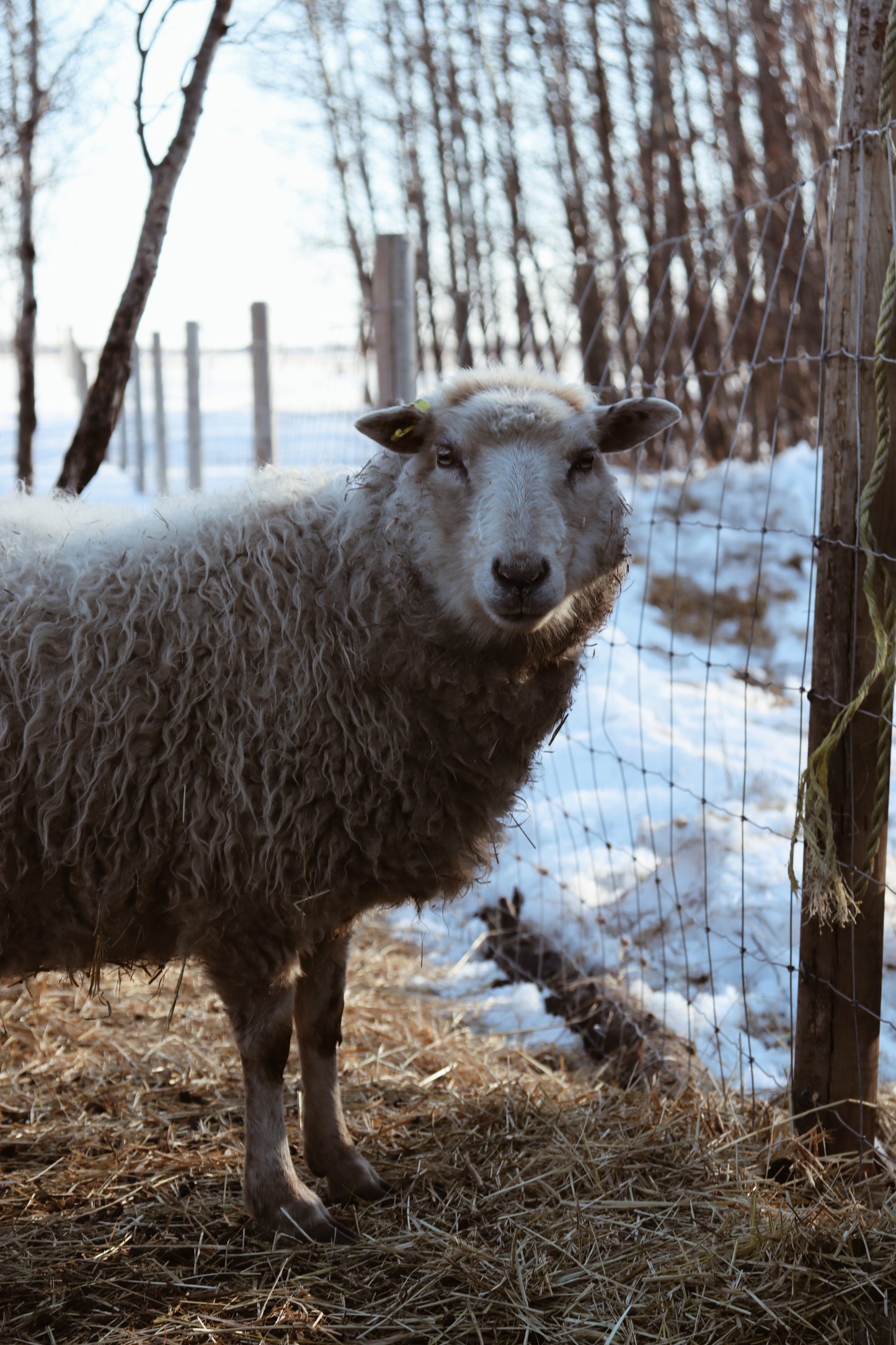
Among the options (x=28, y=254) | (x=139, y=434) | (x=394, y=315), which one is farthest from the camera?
(x=139, y=434)

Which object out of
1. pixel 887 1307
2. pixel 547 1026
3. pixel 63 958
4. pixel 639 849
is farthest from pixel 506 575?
pixel 639 849

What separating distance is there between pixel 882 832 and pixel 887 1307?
947 millimetres

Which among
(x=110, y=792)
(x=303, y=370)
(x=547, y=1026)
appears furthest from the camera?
(x=303, y=370)

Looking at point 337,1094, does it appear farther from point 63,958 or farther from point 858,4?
point 858,4

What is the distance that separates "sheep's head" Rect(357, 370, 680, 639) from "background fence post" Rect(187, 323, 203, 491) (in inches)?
278

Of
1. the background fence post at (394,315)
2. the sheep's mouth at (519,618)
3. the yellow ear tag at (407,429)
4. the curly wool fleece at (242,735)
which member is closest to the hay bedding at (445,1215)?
the curly wool fleece at (242,735)

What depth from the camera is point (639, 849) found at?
4.64 meters

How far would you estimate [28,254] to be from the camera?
644 cm

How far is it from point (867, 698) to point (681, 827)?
2081 mm

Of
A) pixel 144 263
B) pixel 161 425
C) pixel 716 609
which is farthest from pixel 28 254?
pixel 161 425

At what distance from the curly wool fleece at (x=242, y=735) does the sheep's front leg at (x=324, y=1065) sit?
0.29m

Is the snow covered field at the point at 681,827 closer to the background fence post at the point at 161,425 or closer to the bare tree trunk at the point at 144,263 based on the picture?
the bare tree trunk at the point at 144,263

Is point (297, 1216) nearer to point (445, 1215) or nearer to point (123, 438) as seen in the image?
point (445, 1215)

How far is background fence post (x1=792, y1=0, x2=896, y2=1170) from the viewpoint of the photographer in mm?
2432
